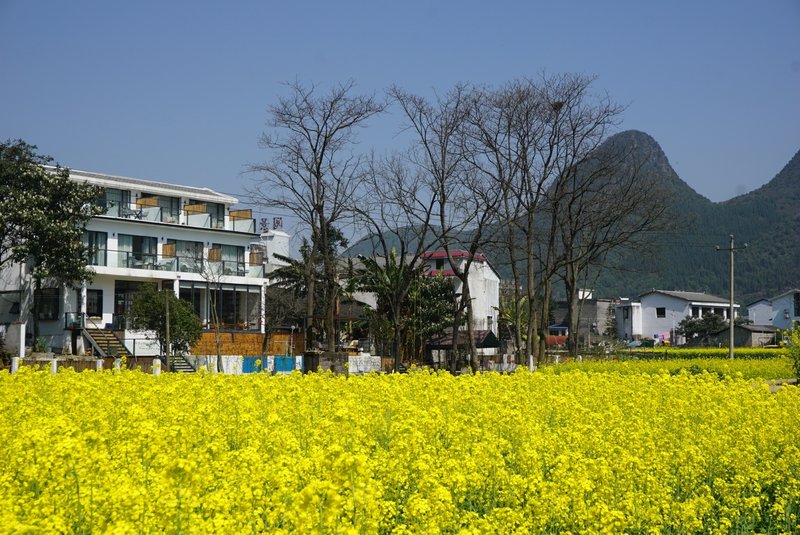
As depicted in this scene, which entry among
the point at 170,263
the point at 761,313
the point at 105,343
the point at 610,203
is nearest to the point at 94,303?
the point at 105,343

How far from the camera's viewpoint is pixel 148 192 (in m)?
45.7

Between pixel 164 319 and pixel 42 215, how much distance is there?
242 inches

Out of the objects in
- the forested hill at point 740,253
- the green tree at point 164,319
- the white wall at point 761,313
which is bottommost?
the green tree at point 164,319

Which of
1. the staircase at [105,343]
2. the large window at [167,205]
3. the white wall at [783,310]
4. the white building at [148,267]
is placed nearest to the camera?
the staircase at [105,343]

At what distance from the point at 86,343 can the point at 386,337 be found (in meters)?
13.8

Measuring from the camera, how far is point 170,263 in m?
44.1

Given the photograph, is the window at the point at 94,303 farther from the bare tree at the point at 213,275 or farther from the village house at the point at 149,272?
the bare tree at the point at 213,275

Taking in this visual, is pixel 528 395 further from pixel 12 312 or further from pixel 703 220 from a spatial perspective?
pixel 703 220

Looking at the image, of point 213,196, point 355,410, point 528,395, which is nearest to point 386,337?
point 213,196

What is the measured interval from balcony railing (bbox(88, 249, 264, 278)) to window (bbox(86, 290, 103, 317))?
140 cm

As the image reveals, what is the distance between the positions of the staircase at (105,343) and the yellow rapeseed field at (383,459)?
25.3 m

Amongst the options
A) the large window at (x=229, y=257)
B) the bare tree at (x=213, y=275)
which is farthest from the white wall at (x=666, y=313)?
the bare tree at (x=213, y=275)

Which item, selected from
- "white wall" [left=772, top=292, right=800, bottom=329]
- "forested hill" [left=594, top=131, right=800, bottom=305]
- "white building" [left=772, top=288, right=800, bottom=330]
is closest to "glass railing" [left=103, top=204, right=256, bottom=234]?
"white building" [left=772, top=288, right=800, bottom=330]

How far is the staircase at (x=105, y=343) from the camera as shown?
128 feet
